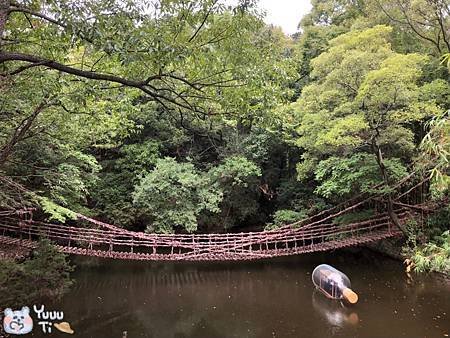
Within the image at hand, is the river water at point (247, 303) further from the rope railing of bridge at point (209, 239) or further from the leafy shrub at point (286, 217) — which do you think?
the leafy shrub at point (286, 217)

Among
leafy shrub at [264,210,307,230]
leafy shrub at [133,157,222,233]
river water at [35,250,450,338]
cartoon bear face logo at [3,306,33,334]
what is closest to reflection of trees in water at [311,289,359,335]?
river water at [35,250,450,338]

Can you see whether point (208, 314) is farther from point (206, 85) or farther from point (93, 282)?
point (206, 85)

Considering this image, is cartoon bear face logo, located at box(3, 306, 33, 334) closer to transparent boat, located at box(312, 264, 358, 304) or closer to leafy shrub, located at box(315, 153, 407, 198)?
transparent boat, located at box(312, 264, 358, 304)

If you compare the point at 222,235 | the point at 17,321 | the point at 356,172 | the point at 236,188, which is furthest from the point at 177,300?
the point at 356,172

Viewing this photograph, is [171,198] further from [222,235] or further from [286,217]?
[286,217]

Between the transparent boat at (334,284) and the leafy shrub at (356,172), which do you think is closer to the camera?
the transparent boat at (334,284)

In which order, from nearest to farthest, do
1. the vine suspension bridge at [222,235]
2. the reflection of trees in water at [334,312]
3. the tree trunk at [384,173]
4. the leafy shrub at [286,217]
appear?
1. the reflection of trees in water at [334,312]
2. the tree trunk at [384,173]
3. the vine suspension bridge at [222,235]
4. the leafy shrub at [286,217]

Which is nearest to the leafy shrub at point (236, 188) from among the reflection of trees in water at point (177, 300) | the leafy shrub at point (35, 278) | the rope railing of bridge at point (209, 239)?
the rope railing of bridge at point (209, 239)

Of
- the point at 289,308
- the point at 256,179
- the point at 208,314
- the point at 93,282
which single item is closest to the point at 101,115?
the point at 208,314
